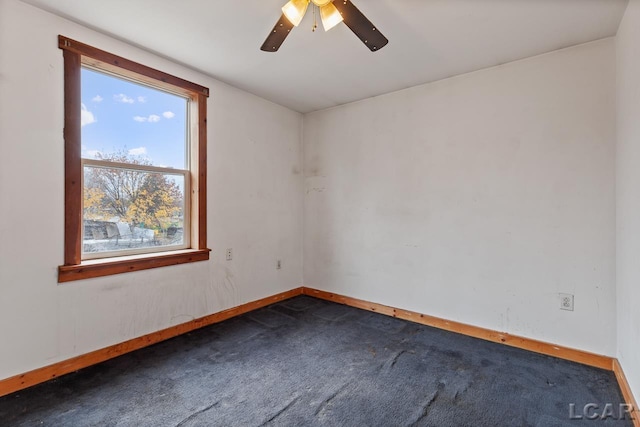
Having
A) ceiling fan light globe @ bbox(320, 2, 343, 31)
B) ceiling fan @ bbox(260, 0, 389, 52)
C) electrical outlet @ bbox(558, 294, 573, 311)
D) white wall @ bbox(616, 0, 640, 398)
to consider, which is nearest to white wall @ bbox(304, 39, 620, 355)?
electrical outlet @ bbox(558, 294, 573, 311)

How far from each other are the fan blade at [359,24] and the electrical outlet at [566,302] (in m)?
2.39

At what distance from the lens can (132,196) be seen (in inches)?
102

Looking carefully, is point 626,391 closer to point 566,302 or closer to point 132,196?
point 566,302

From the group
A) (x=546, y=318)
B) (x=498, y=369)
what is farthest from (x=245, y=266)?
(x=546, y=318)

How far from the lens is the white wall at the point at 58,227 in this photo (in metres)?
1.95

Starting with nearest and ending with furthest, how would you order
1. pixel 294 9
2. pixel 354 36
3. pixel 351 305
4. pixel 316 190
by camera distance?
pixel 294 9 → pixel 354 36 → pixel 351 305 → pixel 316 190

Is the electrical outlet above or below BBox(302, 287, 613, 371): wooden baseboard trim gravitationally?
above

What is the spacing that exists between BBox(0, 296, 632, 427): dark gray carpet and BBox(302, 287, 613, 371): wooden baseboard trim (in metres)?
0.08

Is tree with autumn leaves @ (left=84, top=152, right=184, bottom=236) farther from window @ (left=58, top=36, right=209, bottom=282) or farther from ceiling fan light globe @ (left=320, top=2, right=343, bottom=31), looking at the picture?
ceiling fan light globe @ (left=320, top=2, right=343, bottom=31)

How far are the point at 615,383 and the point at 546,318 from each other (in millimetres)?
544

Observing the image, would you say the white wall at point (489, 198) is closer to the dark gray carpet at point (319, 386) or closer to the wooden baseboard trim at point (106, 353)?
the dark gray carpet at point (319, 386)

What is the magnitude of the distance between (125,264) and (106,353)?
0.68m

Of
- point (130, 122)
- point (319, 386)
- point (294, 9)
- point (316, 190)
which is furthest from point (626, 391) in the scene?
point (130, 122)

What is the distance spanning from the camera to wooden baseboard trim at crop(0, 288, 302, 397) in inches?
77.3
